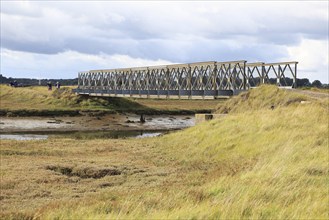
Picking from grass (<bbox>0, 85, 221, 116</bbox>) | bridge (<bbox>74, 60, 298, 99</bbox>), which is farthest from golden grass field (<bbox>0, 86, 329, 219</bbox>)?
grass (<bbox>0, 85, 221, 116</bbox>)

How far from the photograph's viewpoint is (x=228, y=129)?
25062mm

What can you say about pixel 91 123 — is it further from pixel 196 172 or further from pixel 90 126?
pixel 196 172

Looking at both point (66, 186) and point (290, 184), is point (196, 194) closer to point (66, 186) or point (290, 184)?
point (290, 184)

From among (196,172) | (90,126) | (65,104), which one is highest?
(196,172)

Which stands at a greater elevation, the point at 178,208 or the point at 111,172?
the point at 178,208

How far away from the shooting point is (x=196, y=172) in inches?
694

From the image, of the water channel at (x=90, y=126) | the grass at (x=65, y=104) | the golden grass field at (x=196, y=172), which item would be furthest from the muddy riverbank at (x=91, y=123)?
the golden grass field at (x=196, y=172)

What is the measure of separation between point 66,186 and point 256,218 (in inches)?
352

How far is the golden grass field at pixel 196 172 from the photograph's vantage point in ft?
30.9

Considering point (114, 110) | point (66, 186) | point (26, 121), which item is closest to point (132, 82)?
point (114, 110)

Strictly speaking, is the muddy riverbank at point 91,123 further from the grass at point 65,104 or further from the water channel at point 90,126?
the grass at point 65,104

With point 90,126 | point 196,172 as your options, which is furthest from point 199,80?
point 196,172

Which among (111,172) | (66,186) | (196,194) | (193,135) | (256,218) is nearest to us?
(256,218)

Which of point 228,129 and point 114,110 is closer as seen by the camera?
point 228,129
